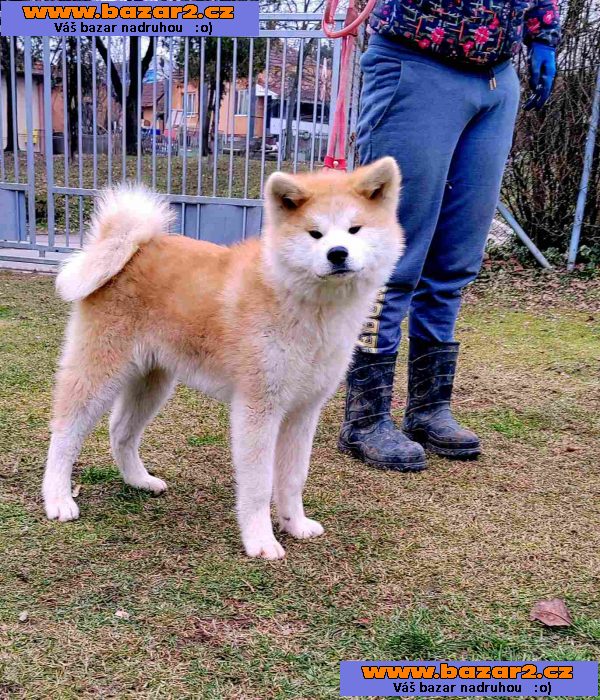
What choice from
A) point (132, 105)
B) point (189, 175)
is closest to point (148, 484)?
point (189, 175)

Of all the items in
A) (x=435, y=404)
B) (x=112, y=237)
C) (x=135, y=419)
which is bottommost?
(x=435, y=404)

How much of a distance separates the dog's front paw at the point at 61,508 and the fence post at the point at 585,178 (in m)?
5.64

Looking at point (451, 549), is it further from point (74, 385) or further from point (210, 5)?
point (210, 5)

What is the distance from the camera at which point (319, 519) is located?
2.38m

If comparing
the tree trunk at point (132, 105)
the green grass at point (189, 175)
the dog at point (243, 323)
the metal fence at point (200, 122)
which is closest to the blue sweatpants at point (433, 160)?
the dog at point (243, 323)

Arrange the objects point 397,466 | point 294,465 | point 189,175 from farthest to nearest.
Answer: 1. point 189,175
2. point 397,466
3. point 294,465

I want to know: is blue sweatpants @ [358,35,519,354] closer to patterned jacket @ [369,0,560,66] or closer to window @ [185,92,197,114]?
patterned jacket @ [369,0,560,66]

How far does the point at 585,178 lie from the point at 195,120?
3674 millimetres

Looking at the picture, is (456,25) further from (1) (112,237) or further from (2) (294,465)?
(2) (294,465)

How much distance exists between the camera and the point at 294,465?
2232 millimetres

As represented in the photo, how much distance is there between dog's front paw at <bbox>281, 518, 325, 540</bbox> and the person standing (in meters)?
0.60

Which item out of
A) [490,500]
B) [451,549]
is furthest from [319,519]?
[490,500]

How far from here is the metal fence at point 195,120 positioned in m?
6.37

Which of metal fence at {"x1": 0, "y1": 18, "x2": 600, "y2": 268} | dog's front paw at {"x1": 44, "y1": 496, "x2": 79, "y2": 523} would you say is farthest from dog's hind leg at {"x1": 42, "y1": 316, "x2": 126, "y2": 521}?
metal fence at {"x1": 0, "y1": 18, "x2": 600, "y2": 268}
